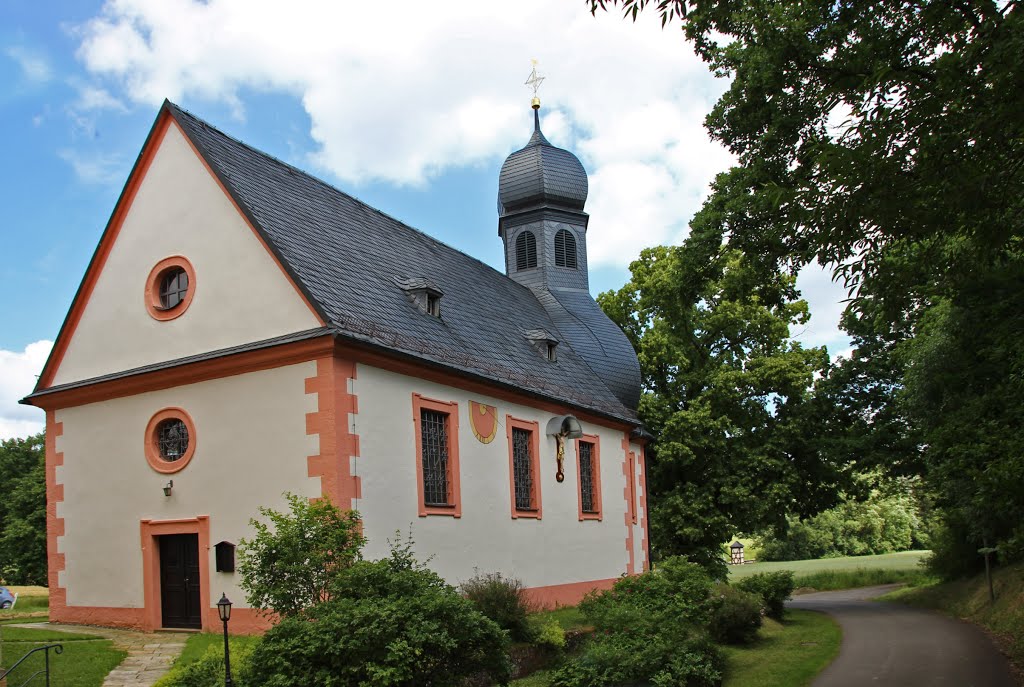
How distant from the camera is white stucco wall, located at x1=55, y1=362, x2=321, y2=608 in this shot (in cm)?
1384

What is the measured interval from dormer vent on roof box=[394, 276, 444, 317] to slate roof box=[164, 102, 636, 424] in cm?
10

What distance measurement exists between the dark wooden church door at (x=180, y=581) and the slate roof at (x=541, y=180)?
54.8 feet

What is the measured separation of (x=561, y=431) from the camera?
20.0 metres

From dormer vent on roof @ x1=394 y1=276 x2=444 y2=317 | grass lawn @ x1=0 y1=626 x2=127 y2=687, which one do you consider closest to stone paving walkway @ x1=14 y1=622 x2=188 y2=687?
grass lawn @ x1=0 y1=626 x2=127 y2=687

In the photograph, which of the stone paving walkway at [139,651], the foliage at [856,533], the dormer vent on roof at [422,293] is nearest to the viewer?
the stone paving walkway at [139,651]

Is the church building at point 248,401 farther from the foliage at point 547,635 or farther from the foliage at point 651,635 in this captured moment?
the foliage at point 651,635

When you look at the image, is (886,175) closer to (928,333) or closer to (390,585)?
(390,585)

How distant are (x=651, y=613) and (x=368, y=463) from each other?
460cm

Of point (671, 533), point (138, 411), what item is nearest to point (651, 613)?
point (138, 411)

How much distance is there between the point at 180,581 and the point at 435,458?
4.31 metres

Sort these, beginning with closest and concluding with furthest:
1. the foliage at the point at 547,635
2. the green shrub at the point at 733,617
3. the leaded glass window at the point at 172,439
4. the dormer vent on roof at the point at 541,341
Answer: the foliage at the point at 547,635 → the leaded glass window at the point at 172,439 → the green shrub at the point at 733,617 → the dormer vent on roof at the point at 541,341

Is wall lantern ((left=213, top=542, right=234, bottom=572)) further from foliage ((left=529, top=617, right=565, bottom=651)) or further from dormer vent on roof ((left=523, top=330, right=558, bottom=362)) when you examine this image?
dormer vent on roof ((left=523, top=330, right=558, bottom=362))

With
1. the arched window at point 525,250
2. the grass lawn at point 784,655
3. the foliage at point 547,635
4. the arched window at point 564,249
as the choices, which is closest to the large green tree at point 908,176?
the grass lawn at point 784,655

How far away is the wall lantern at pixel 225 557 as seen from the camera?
45.1 ft
